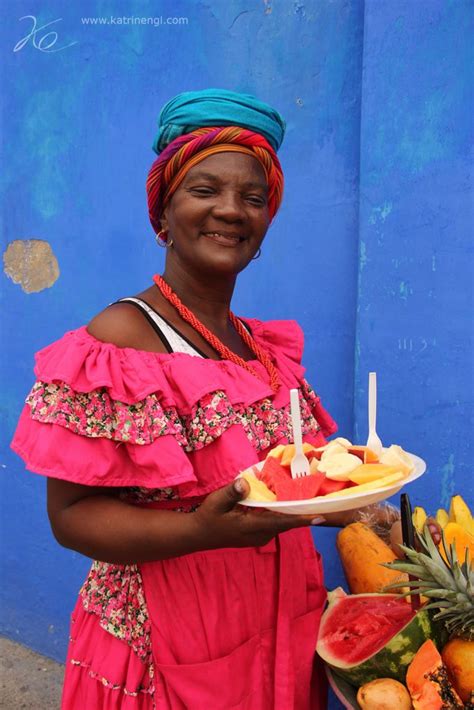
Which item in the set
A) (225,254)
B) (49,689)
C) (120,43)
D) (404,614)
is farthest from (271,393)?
(49,689)

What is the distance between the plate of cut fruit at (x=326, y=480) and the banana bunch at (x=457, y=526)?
2.27 ft

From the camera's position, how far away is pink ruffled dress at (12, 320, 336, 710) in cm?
169

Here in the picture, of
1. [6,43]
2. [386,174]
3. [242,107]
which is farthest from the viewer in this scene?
[6,43]

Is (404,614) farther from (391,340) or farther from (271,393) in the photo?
(391,340)

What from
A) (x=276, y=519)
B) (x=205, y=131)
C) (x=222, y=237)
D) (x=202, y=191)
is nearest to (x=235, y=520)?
(x=276, y=519)

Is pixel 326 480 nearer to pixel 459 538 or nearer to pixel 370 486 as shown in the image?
pixel 370 486

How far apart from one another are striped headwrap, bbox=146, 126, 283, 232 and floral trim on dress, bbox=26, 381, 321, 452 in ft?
2.29

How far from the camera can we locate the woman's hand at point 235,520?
1540 mm

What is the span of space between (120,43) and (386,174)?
1813mm

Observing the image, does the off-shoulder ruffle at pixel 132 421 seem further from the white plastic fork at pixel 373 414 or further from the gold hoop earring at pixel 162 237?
the gold hoop earring at pixel 162 237

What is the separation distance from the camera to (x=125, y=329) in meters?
1.84

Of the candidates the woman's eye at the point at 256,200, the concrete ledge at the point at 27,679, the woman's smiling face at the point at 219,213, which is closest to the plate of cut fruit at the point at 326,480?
the woman's smiling face at the point at 219,213

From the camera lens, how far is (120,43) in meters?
3.82

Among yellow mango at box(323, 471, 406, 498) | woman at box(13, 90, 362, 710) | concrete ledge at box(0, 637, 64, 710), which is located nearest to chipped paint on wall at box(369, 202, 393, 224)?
woman at box(13, 90, 362, 710)
